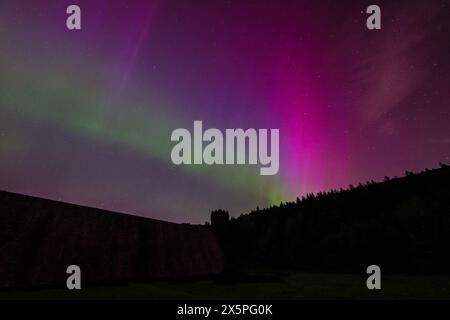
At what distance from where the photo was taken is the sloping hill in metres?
5.34

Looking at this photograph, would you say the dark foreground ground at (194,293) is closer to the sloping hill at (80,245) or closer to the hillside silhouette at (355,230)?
the sloping hill at (80,245)

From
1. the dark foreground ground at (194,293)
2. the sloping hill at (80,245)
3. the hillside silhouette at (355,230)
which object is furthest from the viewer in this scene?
the hillside silhouette at (355,230)

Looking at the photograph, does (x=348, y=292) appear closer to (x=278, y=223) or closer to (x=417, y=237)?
(x=417, y=237)

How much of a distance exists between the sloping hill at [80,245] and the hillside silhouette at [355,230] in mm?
6061

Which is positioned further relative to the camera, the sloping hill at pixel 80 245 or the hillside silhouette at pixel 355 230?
the hillside silhouette at pixel 355 230

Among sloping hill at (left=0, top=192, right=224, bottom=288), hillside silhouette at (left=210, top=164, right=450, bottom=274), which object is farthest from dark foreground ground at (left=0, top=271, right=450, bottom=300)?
hillside silhouette at (left=210, top=164, right=450, bottom=274)

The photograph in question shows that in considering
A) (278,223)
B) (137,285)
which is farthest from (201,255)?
(278,223)

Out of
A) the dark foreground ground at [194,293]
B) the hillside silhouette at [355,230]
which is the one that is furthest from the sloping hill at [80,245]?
the hillside silhouette at [355,230]

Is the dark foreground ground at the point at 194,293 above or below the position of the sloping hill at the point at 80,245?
below

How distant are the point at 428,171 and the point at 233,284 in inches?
693

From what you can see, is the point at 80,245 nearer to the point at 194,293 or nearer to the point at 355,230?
the point at 194,293

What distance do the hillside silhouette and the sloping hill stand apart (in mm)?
6061

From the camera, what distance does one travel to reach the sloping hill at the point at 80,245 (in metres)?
5.34
